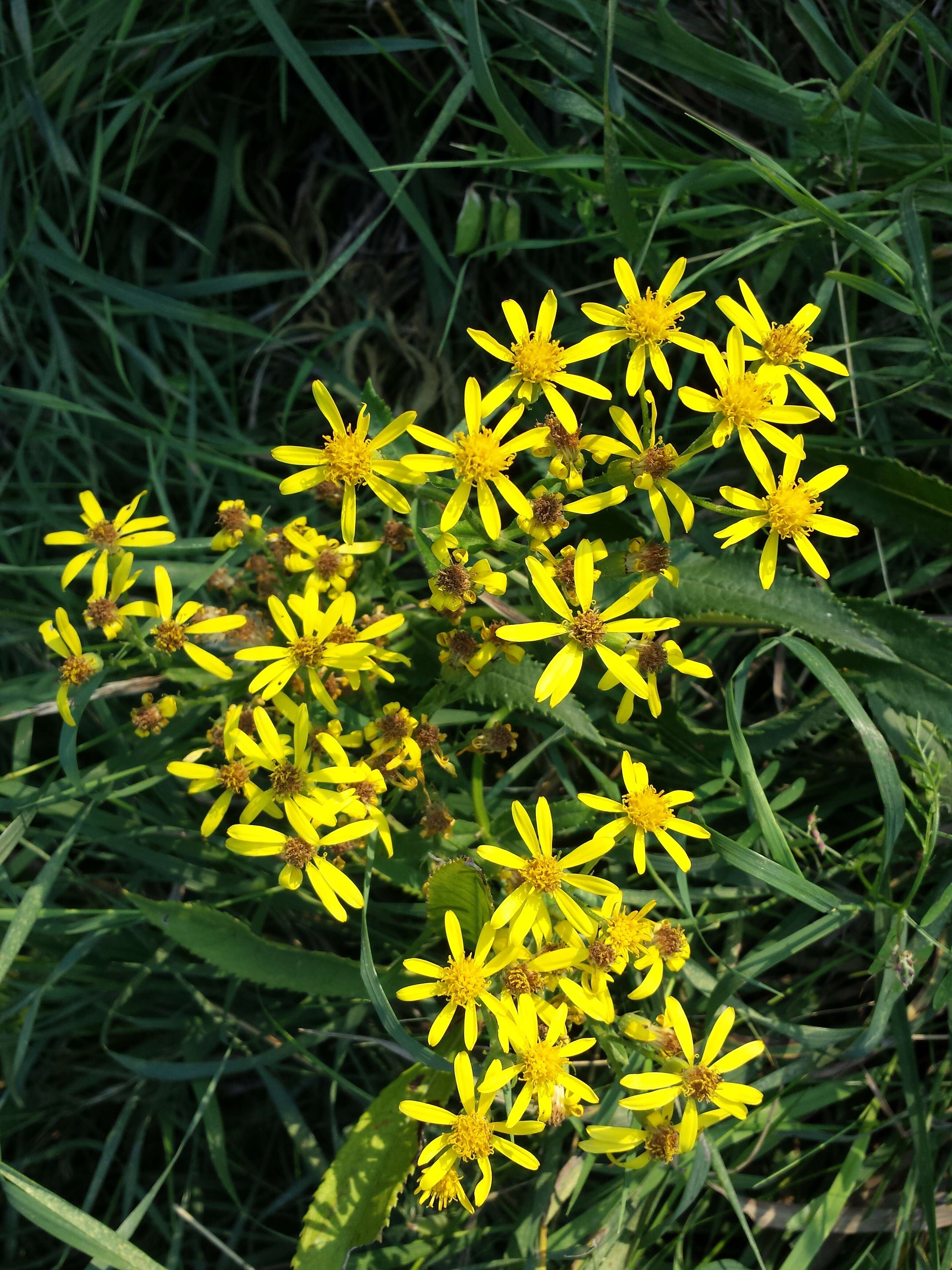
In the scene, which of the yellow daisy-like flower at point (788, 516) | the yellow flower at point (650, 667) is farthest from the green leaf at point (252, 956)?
the yellow daisy-like flower at point (788, 516)

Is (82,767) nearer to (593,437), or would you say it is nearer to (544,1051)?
(544,1051)

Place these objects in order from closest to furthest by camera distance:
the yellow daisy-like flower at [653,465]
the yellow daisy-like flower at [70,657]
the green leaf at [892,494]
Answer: the yellow daisy-like flower at [653,465] < the yellow daisy-like flower at [70,657] < the green leaf at [892,494]

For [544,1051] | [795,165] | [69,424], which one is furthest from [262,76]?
[544,1051]

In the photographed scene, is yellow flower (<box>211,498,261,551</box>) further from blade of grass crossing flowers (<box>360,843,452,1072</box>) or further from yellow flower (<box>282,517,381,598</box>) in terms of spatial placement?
blade of grass crossing flowers (<box>360,843,452,1072</box>)

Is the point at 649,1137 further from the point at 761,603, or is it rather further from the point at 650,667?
the point at 761,603

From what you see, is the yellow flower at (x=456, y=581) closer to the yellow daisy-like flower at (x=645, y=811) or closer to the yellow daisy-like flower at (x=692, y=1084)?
the yellow daisy-like flower at (x=645, y=811)

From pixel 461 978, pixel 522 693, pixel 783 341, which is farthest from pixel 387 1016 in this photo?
pixel 783 341

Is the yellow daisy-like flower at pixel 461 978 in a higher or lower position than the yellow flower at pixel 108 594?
lower

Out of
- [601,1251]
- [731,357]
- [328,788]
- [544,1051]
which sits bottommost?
[601,1251]
